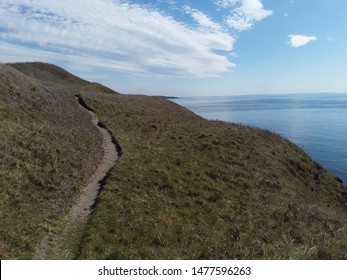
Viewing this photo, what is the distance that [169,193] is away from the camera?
17797 millimetres

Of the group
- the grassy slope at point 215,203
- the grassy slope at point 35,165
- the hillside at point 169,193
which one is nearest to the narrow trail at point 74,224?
the hillside at point 169,193

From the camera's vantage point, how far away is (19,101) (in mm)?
32031

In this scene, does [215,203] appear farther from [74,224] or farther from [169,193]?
[74,224]

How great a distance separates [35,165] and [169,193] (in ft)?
27.9

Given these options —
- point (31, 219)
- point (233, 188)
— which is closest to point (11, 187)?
point (31, 219)

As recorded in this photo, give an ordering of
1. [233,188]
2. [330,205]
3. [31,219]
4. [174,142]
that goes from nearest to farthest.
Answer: [31,219], [233,188], [330,205], [174,142]

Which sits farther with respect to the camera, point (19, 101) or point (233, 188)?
point (19, 101)

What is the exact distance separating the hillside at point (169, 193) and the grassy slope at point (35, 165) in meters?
0.07

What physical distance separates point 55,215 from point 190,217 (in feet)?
21.0

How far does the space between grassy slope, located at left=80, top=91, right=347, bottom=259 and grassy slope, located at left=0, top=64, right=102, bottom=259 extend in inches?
86.0

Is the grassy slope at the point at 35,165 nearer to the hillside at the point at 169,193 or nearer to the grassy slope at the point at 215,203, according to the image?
the hillside at the point at 169,193

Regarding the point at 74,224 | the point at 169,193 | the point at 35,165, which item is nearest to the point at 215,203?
the point at 169,193

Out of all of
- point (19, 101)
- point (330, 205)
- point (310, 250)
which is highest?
point (19, 101)
